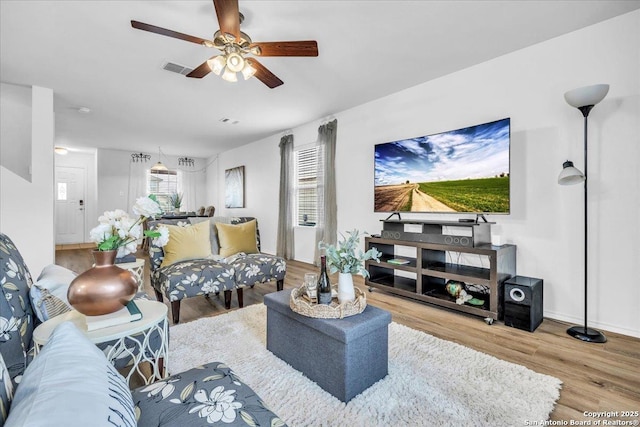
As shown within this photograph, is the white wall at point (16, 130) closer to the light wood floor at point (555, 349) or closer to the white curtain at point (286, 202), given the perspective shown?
the light wood floor at point (555, 349)

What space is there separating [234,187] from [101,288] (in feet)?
20.5

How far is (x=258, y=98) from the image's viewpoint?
3984 millimetres

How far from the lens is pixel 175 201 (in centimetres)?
780

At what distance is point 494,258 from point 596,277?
791 millimetres

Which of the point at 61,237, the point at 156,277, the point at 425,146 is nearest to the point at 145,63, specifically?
the point at 156,277

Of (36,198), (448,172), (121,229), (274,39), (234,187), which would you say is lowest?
(121,229)

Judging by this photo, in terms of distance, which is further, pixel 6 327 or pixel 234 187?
pixel 234 187

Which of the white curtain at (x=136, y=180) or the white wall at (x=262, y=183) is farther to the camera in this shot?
the white curtain at (x=136, y=180)

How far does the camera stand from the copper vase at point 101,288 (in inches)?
45.7

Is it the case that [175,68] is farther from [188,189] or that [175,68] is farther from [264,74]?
[188,189]

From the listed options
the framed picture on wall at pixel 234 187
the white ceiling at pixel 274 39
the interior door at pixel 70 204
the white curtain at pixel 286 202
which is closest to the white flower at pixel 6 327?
the white ceiling at pixel 274 39

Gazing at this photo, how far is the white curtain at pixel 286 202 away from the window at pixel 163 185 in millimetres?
4088

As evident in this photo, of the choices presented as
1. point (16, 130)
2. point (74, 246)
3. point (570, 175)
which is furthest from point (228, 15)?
point (74, 246)

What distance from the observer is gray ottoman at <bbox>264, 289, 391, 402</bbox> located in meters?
1.49
